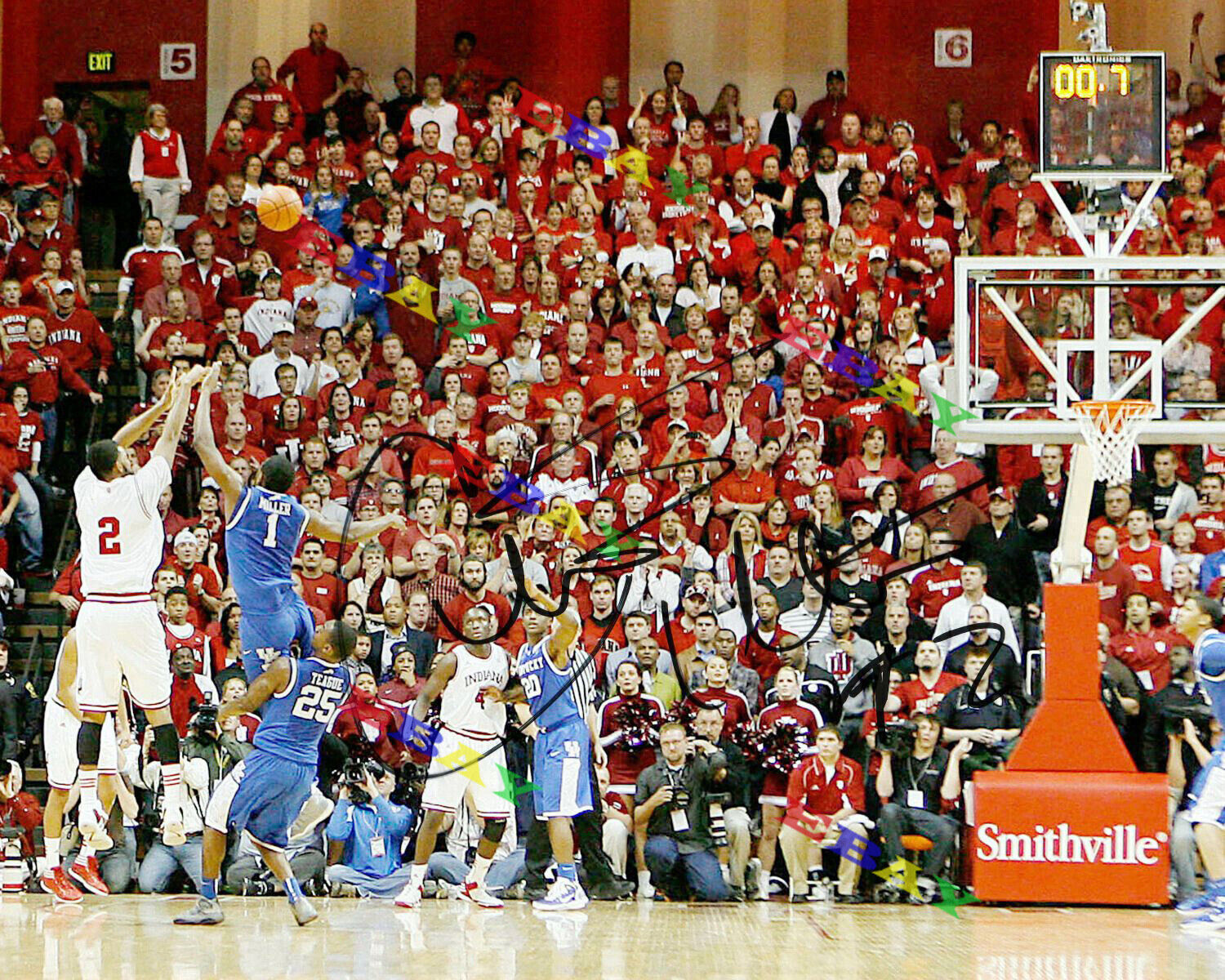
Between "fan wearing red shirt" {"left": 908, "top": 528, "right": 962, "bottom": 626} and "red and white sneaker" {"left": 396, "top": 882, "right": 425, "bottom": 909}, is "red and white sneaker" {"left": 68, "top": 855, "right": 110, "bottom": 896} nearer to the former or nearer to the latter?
"red and white sneaker" {"left": 396, "top": 882, "right": 425, "bottom": 909}

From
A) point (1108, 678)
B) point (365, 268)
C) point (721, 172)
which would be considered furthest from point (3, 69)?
point (1108, 678)

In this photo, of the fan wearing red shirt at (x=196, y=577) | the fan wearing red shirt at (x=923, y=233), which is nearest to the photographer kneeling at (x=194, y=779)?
the fan wearing red shirt at (x=196, y=577)

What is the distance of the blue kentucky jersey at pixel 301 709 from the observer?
37.1ft

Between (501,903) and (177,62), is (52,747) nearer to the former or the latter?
(501,903)

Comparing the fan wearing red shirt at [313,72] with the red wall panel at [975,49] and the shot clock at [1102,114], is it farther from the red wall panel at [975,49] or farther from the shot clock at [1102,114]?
the shot clock at [1102,114]

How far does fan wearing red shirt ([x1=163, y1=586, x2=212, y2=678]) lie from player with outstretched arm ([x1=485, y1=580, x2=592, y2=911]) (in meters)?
2.25

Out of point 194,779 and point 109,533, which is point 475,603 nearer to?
point 194,779

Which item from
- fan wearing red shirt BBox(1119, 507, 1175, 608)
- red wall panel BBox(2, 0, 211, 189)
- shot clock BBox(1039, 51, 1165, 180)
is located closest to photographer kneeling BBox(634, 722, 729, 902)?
fan wearing red shirt BBox(1119, 507, 1175, 608)

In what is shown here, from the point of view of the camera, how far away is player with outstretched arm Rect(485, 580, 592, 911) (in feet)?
40.2

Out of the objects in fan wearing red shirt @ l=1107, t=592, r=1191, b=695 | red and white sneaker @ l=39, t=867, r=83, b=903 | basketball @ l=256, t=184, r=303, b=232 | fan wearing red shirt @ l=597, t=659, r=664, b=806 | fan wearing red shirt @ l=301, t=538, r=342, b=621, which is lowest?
red and white sneaker @ l=39, t=867, r=83, b=903

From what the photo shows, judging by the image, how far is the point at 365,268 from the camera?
17281 mm

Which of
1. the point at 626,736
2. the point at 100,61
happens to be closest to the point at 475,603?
the point at 626,736

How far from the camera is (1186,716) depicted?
12.9 meters

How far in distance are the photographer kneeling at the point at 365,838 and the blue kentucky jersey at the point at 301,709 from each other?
59.4 inches
